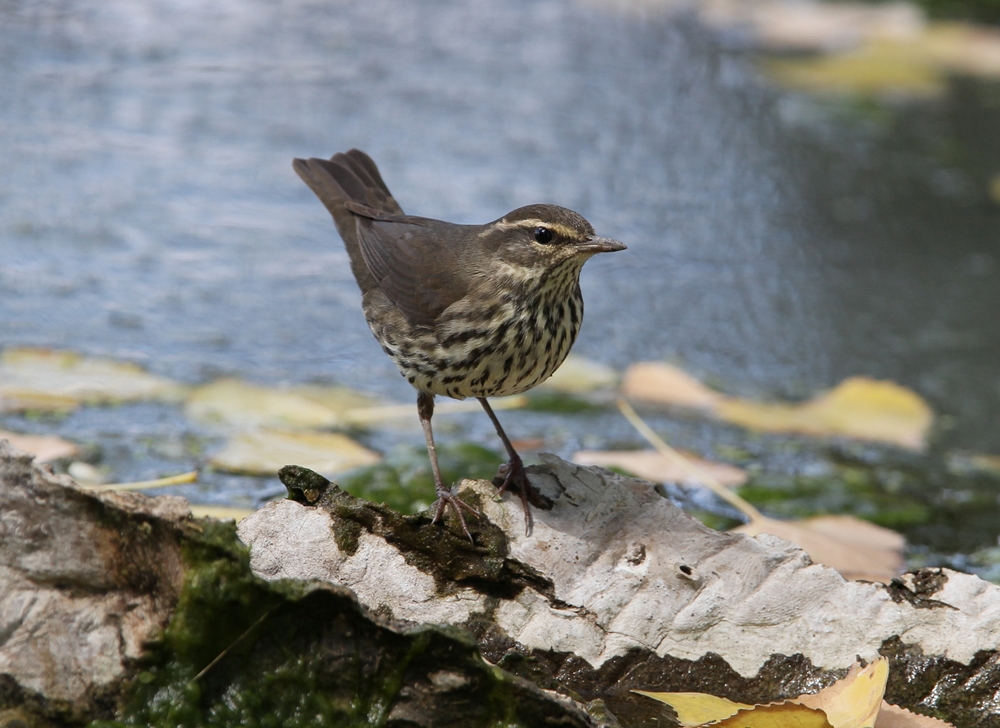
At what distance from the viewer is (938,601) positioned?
2746mm

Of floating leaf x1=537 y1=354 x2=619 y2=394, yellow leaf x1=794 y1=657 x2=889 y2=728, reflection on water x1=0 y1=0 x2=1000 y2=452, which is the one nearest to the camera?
yellow leaf x1=794 y1=657 x2=889 y2=728

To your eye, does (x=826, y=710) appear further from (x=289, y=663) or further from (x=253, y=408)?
(x=253, y=408)

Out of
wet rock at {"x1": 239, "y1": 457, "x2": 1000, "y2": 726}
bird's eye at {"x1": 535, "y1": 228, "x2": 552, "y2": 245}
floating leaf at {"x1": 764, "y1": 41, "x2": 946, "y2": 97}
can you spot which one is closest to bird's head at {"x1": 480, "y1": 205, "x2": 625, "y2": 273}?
bird's eye at {"x1": 535, "y1": 228, "x2": 552, "y2": 245}

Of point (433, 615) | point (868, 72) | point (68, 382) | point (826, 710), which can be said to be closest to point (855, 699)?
point (826, 710)

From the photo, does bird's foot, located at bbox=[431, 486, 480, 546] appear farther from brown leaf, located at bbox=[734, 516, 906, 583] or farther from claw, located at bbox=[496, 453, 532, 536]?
brown leaf, located at bbox=[734, 516, 906, 583]

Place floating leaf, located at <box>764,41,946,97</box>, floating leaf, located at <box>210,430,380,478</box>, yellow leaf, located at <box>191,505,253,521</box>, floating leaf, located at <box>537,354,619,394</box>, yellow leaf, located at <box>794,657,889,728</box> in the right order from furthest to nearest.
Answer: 1. floating leaf, located at <box>764,41,946,97</box>
2. floating leaf, located at <box>537,354,619,394</box>
3. floating leaf, located at <box>210,430,380,478</box>
4. yellow leaf, located at <box>191,505,253,521</box>
5. yellow leaf, located at <box>794,657,889,728</box>

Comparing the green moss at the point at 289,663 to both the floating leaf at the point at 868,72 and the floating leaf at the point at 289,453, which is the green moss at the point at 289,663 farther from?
the floating leaf at the point at 868,72

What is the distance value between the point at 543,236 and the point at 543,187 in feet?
10.8

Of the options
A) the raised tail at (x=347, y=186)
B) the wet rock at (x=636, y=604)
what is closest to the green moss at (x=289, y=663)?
the wet rock at (x=636, y=604)

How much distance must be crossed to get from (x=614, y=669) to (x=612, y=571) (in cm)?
26

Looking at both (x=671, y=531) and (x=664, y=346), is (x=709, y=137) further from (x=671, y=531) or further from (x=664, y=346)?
(x=671, y=531)

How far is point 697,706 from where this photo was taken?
255cm

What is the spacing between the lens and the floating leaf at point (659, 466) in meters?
4.14

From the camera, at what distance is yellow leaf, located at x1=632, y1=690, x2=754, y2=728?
2.50m
